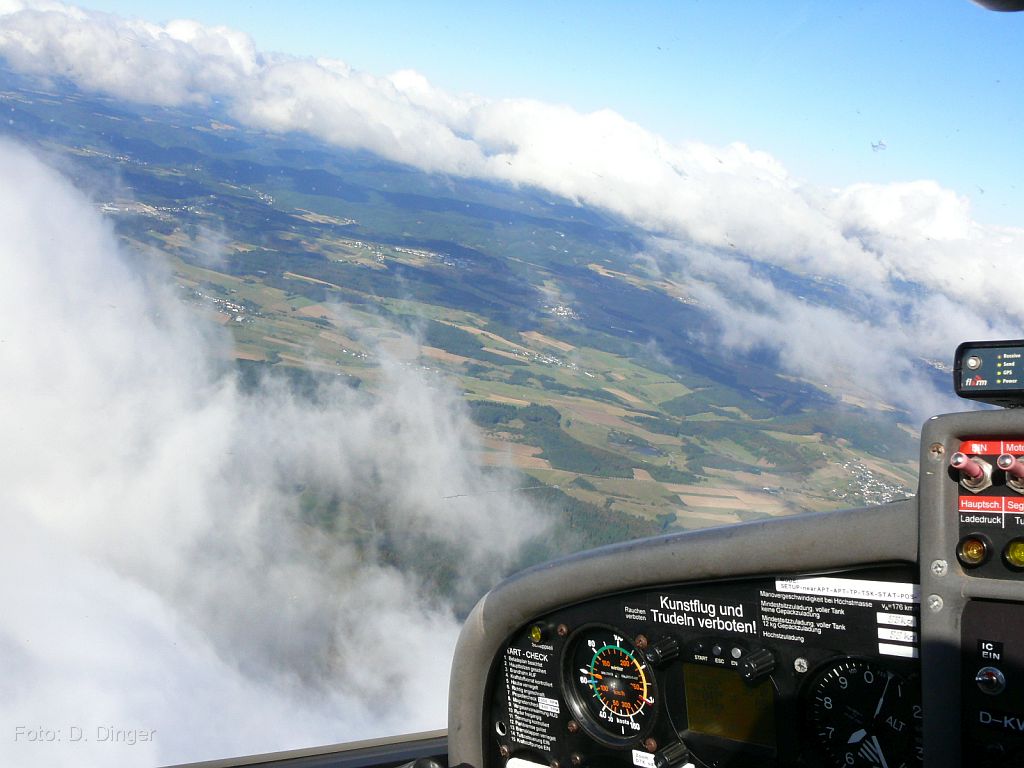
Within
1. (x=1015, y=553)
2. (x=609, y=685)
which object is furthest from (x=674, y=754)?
(x=1015, y=553)

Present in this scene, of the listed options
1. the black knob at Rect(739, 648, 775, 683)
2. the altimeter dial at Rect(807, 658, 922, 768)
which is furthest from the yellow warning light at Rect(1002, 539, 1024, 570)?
the black knob at Rect(739, 648, 775, 683)

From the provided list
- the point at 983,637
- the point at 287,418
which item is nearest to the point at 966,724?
the point at 983,637

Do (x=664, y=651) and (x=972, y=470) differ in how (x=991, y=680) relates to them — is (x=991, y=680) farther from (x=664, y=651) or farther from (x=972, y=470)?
(x=664, y=651)

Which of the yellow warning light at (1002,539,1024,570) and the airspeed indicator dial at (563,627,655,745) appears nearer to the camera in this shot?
the yellow warning light at (1002,539,1024,570)

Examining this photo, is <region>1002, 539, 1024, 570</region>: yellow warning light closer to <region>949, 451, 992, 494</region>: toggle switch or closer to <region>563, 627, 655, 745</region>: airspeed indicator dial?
<region>949, 451, 992, 494</region>: toggle switch

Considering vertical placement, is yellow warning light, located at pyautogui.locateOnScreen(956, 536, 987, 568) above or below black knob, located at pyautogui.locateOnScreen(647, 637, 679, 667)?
above

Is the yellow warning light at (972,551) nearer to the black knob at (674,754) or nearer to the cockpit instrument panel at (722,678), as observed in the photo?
the cockpit instrument panel at (722,678)

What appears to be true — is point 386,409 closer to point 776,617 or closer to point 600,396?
point 600,396
